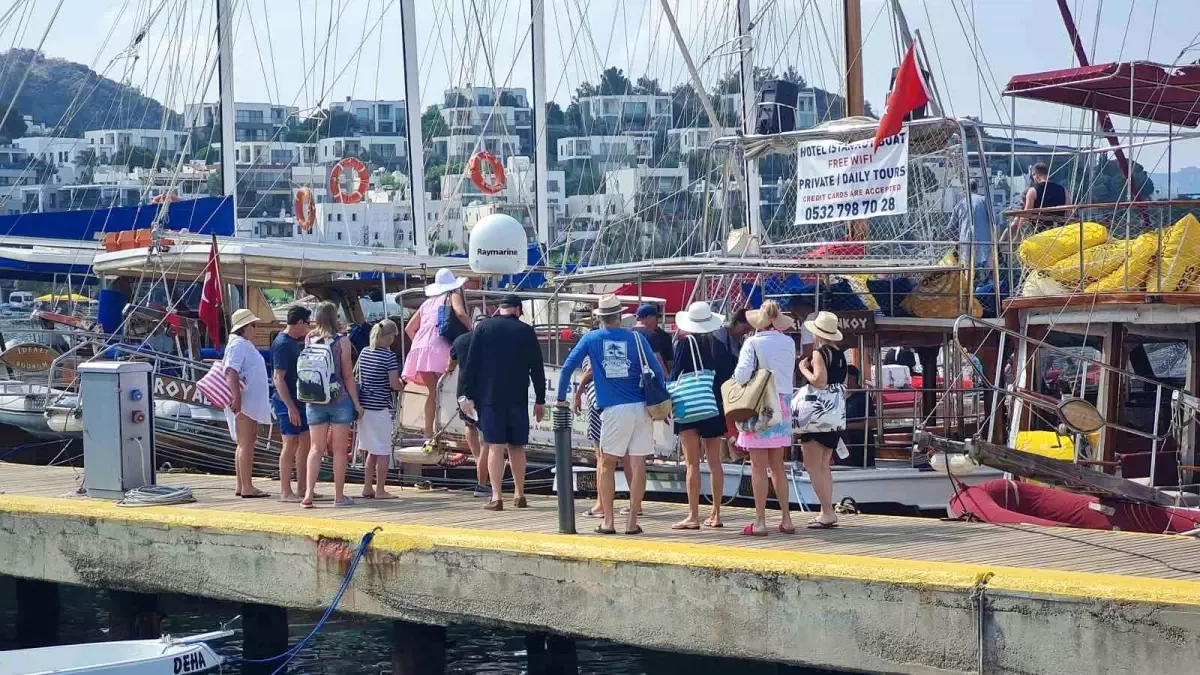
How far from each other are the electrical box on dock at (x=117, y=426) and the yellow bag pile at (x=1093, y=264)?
741 cm

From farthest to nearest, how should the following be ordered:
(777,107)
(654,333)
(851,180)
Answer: (777,107), (851,180), (654,333)

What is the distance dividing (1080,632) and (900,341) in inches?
310

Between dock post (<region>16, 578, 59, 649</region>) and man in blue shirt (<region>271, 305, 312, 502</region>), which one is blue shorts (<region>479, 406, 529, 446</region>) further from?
dock post (<region>16, 578, 59, 649</region>)

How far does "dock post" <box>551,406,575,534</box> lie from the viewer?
32.8 ft

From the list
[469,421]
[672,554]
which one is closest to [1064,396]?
[672,554]

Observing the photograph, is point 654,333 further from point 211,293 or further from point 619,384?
point 211,293

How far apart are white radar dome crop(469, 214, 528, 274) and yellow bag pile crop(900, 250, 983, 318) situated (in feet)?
12.2

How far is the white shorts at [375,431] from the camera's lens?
41.0ft

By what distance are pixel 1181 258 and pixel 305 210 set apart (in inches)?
788

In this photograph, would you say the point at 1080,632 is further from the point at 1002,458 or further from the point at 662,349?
the point at 662,349

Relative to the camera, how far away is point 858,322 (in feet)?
48.5

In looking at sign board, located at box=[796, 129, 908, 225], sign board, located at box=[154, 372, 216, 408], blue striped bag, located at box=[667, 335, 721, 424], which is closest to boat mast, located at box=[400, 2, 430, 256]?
sign board, located at box=[154, 372, 216, 408]

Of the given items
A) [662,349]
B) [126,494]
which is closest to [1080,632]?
[662,349]

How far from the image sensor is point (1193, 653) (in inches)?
289
